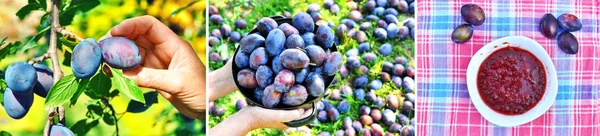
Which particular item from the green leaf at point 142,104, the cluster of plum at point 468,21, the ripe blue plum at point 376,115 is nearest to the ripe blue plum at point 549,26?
the cluster of plum at point 468,21

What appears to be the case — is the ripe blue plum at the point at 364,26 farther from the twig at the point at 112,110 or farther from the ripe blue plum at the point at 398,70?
the twig at the point at 112,110

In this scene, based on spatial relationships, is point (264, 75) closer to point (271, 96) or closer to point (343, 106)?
point (271, 96)

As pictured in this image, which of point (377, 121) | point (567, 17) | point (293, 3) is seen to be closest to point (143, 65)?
point (293, 3)

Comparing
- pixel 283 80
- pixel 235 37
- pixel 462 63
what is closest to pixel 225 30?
pixel 235 37

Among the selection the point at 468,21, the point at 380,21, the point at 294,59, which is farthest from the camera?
the point at 380,21

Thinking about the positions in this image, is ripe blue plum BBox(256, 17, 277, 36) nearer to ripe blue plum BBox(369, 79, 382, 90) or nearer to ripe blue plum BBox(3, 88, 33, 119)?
ripe blue plum BBox(369, 79, 382, 90)

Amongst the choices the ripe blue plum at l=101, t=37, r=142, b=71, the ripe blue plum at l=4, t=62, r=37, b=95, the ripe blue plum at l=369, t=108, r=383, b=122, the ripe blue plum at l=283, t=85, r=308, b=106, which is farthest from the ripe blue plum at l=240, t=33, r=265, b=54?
the ripe blue plum at l=4, t=62, r=37, b=95

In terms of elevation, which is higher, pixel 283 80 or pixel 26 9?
pixel 26 9
